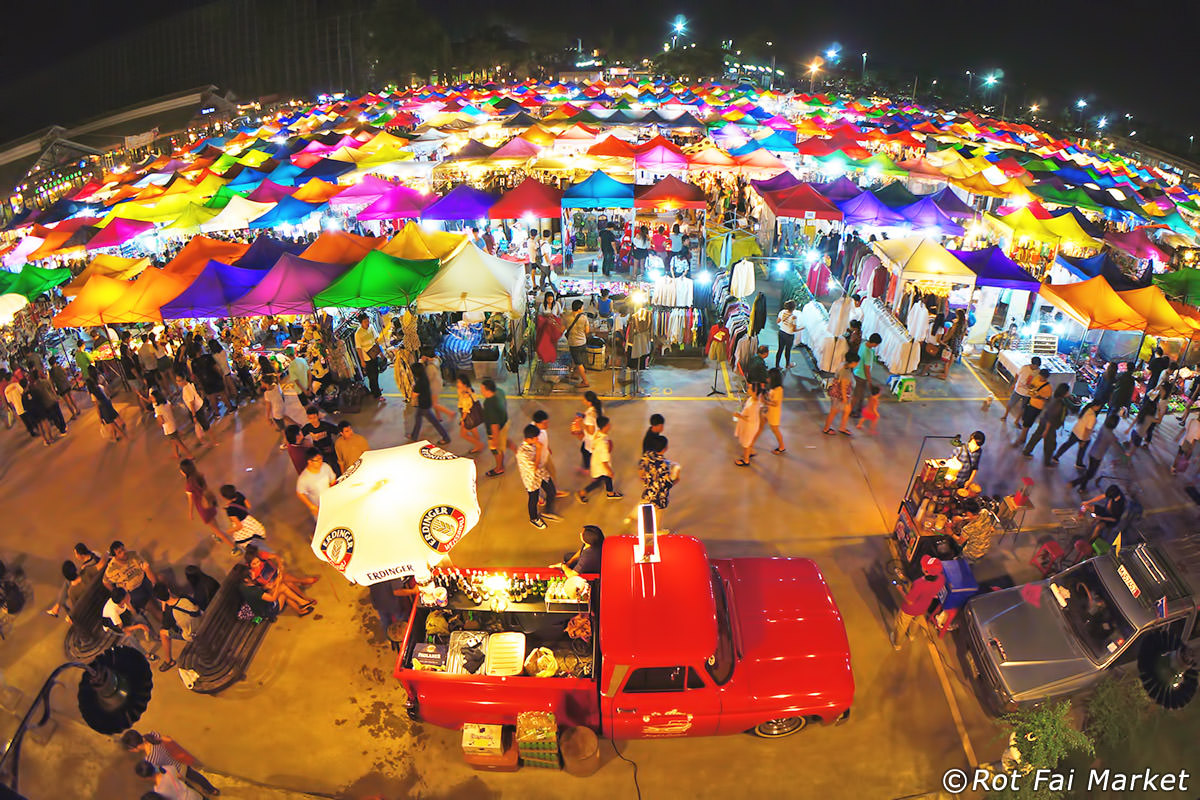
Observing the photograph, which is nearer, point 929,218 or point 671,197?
point 929,218

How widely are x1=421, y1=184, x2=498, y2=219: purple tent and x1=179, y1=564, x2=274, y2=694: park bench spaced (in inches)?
416

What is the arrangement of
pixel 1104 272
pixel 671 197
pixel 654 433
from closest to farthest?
pixel 654 433, pixel 1104 272, pixel 671 197

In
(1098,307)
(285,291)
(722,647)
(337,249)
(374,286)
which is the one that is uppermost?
(1098,307)

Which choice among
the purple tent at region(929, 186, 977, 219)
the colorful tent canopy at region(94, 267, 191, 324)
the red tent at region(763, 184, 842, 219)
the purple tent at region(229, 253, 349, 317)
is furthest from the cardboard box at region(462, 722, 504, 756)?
the purple tent at region(929, 186, 977, 219)

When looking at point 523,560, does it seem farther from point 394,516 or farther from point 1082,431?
point 1082,431

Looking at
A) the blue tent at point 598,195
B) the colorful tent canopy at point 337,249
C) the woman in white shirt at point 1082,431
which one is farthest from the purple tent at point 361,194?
the woman in white shirt at point 1082,431

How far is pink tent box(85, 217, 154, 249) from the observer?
15.7 metres

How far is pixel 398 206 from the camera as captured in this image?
16047 mm

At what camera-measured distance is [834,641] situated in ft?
18.4

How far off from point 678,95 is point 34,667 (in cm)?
4381

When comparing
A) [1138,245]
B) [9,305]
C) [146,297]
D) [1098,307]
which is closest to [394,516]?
[146,297]

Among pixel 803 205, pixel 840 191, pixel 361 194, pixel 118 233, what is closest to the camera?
pixel 803 205

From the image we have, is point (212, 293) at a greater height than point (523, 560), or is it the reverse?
point (212, 293)

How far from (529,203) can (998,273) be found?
10402mm
